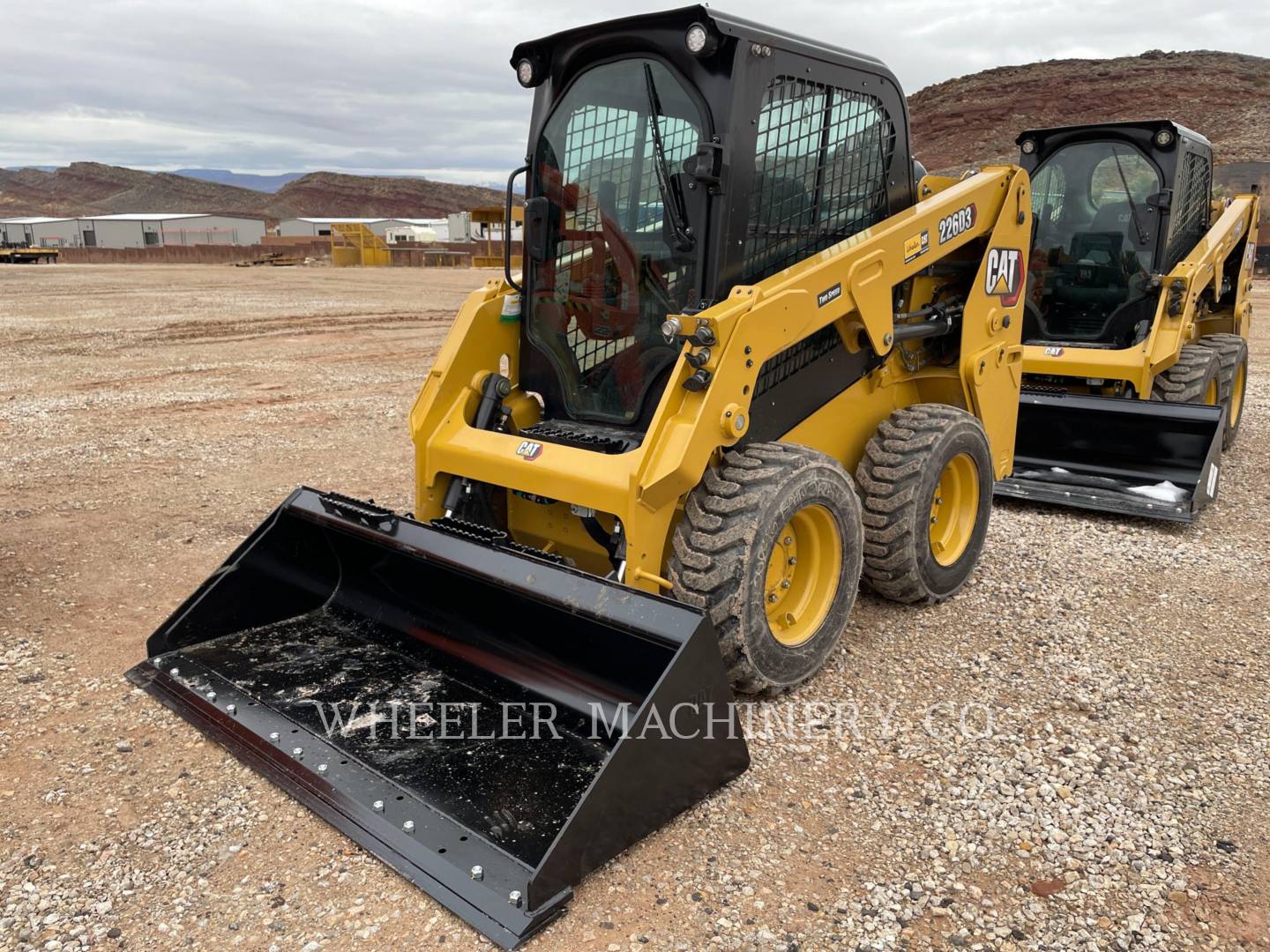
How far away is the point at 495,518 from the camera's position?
4133 millimetres

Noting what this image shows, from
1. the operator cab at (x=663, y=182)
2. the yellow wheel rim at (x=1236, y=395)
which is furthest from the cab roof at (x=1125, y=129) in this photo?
the operator cab at (x=663, y=182)

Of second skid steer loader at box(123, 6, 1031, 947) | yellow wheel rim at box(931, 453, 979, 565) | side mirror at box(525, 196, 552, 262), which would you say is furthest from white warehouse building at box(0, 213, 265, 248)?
yellow wheel rim at box(931, 453, 979, 565)

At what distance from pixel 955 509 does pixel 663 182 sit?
7.22ft

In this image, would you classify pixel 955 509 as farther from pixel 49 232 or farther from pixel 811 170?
pixel 49 232

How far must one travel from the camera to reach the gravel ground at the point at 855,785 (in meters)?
2.46

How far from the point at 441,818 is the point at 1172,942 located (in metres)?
1.92

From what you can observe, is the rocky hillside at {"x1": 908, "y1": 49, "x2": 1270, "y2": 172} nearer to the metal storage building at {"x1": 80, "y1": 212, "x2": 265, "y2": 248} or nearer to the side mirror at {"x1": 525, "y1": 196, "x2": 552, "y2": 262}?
the side mirror at {"x1": 525, "y1": 196, "x2": 552, "y2": 262}

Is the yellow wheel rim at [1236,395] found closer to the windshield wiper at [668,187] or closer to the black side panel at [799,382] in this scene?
the black side panel at [799,382]

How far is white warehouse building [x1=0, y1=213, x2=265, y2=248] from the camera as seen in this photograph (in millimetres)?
66812

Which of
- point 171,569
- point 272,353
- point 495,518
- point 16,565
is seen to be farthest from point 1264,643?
point 272,353

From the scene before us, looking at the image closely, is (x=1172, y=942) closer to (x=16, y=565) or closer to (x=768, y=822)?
(x=768, y=822)

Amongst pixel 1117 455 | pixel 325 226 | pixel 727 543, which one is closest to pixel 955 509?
pixel 727 543

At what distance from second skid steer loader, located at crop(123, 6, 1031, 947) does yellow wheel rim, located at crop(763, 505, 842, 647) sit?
11 mm

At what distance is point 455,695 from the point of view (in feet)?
11.1
